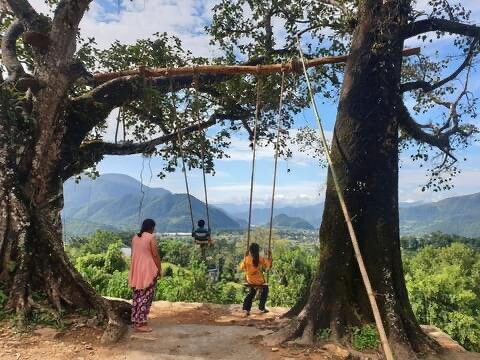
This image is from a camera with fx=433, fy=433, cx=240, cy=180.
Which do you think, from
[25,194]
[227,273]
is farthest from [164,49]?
[227,273]

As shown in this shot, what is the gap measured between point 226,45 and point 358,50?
5.45 metres

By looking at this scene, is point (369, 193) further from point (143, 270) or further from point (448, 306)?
point (448, 306)

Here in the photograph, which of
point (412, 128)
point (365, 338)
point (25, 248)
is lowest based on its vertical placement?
point (365, 338)

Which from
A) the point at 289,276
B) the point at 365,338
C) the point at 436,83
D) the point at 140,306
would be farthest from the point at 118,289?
the point at 436,83

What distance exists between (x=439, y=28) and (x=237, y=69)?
11.1ft

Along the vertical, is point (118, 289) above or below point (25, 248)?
below

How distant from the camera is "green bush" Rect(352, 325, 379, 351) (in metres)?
5.73

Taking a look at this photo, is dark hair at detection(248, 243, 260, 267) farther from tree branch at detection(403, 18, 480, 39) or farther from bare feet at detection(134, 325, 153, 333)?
tree branch at detection(403, 18, 480, 39)

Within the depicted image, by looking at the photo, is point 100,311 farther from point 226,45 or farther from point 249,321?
point 226,45

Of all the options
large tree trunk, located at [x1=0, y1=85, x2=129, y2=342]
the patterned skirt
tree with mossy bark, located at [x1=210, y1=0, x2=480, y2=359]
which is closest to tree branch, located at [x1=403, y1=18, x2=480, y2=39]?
tree with mossy bark, located at [x1=210, y1=0, x2=480, y2=359]

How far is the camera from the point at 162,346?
577 centimetres

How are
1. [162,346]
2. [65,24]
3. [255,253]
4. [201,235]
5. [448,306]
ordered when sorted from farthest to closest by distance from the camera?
[448,306], [201,235], [255,253], [65,24], [162,346]

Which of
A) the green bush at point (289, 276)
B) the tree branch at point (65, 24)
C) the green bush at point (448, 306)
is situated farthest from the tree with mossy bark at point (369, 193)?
the green bush at point (448, 306)

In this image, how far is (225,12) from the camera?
11.0m
